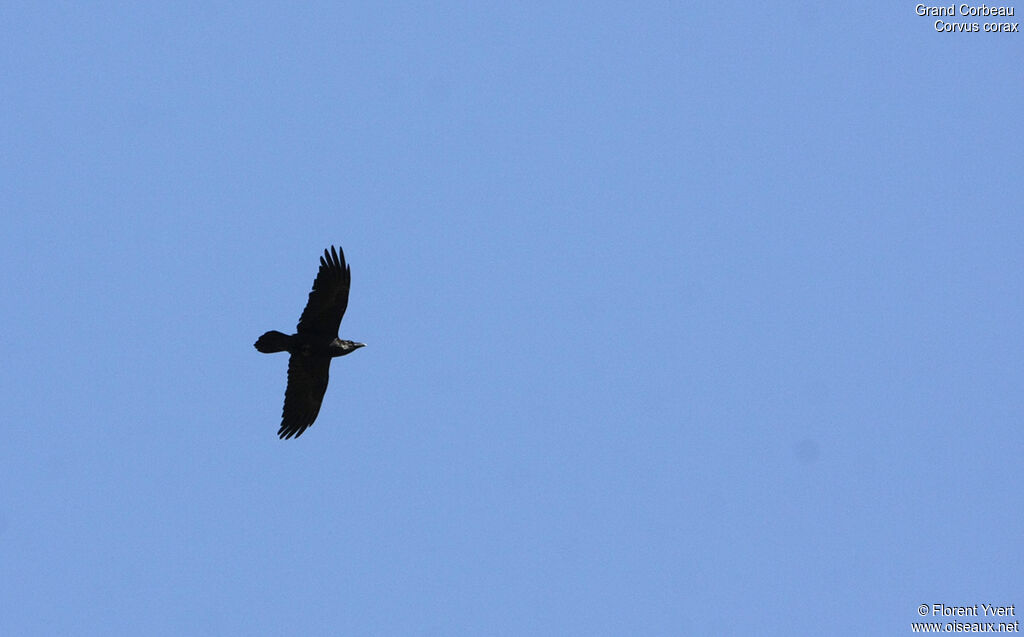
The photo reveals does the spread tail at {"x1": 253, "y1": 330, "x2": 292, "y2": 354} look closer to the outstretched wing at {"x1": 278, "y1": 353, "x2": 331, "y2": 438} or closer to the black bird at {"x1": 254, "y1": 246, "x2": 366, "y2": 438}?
the black bird at {"x1": 254, "y1": 246, "x2": 366, "y2": 438}

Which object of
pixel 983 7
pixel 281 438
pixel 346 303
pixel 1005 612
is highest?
pixel 983 7

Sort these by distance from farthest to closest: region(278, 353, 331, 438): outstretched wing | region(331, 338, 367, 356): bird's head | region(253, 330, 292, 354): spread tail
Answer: region(278, 353, 331, 438): outstretched wing → region(331, 338, 367, 356): bird's head → region(253, 330, 292, 354): spread tail

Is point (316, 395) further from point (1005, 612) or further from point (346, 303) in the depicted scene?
point (1005, 612)

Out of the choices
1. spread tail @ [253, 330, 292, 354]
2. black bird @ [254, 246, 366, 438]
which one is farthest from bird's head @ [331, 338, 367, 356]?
spread tail @ [253, 330, 292, 354]

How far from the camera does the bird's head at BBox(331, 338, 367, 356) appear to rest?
32312 millimetres

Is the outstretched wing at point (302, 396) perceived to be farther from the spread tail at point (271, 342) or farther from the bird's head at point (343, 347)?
the spread tail at point (271, 342)

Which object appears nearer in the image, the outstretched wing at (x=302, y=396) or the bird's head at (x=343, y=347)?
the bird's head at (x=343, y=347)

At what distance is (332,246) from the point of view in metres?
31.6

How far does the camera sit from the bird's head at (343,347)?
106 ft

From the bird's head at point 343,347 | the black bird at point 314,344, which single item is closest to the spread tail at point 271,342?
the black bird at point 314,344

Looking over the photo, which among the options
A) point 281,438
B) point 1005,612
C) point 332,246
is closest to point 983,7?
point 1005,612

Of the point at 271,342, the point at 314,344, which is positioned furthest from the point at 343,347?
the point at 271,342

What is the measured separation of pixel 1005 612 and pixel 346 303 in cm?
1534

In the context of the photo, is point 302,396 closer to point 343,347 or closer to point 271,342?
point 343,347
